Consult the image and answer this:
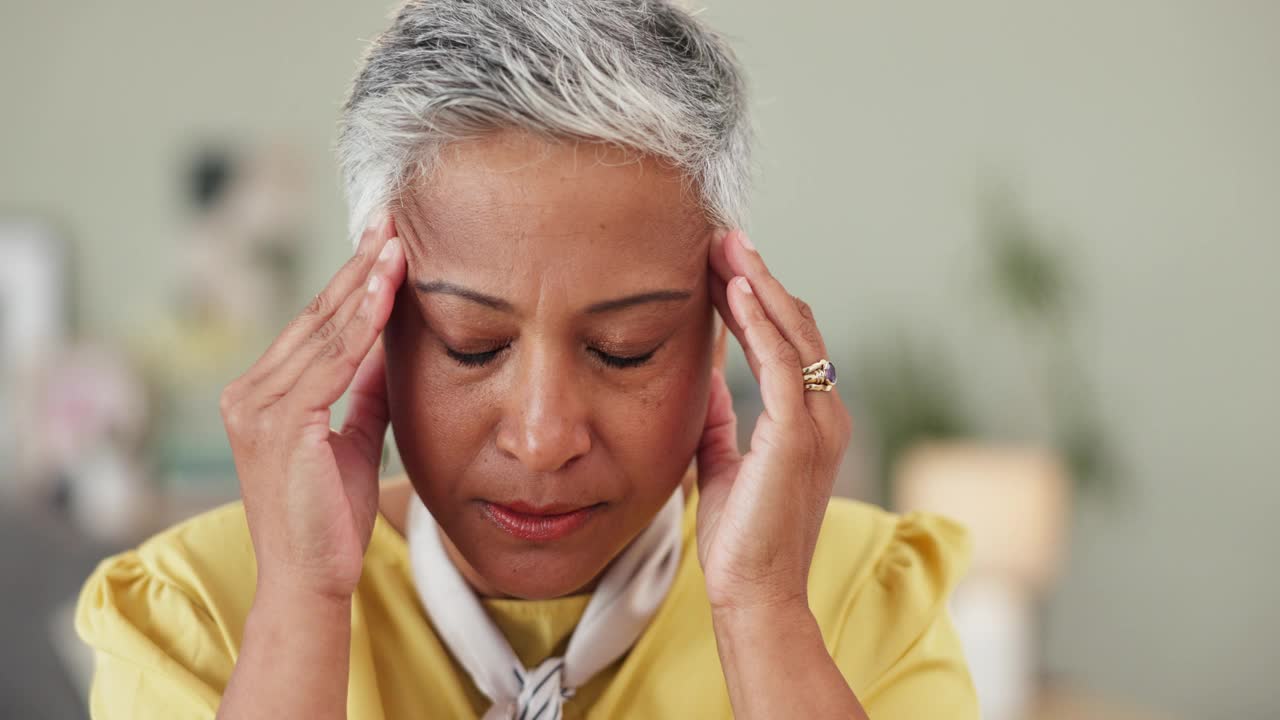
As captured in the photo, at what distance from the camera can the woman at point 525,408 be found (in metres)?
0.99

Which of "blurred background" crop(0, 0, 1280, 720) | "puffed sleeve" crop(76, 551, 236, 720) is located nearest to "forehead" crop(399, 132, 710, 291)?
"puffed sleeve" crop(76, 551, 236, 720)

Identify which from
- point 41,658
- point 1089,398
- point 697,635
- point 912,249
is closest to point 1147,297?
point 1089,398

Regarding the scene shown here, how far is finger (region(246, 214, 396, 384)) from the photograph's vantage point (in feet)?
3.43

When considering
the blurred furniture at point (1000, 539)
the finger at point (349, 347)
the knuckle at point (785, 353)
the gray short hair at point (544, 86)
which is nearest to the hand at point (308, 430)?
the finger at point (349, 347)

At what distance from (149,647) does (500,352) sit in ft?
1.49

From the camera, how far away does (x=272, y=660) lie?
100 centimetres

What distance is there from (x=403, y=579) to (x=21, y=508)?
7.99 ft

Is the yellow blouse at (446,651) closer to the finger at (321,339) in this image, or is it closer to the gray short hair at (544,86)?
the finger at (321,339)

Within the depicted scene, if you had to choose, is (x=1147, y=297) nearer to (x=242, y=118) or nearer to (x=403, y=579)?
(x=403, y=579)

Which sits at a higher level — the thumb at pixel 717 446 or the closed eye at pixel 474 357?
the closed eye at pixel 474 357

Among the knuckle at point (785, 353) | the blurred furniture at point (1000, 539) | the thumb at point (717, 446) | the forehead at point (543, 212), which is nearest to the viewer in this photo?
the forehead at point (543, 212)

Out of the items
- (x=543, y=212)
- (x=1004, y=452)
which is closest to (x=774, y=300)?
(x=543, y=212)

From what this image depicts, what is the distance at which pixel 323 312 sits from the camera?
3.46ft

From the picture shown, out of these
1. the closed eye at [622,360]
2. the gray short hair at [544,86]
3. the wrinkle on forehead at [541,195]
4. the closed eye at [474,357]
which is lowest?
the closed eye at [622,360]
